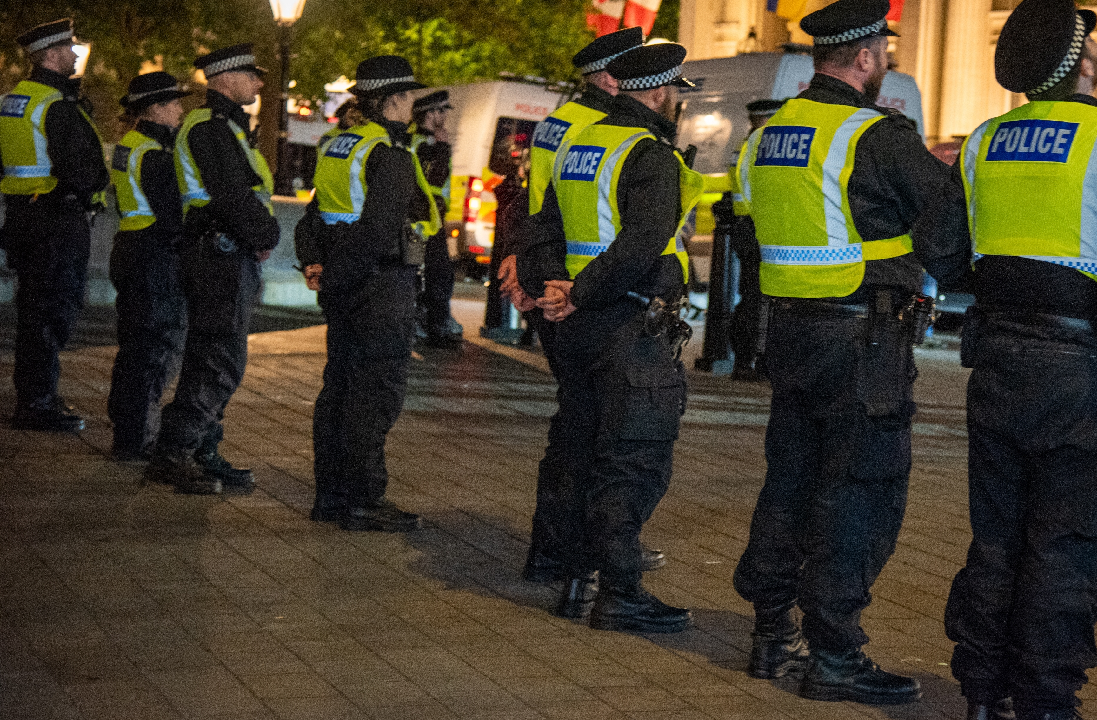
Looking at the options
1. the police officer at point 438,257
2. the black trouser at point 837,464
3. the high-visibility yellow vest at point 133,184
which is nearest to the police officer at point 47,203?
the high-visibility yellow vest at point 133,184

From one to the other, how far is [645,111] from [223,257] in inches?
106

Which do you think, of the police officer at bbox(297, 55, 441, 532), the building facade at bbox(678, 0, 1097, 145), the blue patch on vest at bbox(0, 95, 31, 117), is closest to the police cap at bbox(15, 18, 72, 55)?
the blue patch on vest at bbox(0, 95, 31, 117)

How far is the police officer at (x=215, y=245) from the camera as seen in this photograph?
23.4 feet

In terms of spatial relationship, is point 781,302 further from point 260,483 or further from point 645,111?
point 260,483

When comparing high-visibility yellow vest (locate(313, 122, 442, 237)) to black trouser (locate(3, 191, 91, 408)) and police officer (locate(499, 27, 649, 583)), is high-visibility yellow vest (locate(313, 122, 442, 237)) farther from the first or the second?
black trouser (locate(3, 191, 91, 408))

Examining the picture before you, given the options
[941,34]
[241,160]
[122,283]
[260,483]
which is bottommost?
[260,483]

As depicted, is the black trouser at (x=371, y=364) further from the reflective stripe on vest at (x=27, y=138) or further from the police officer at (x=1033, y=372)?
the police officer at (x=1033, y=372)

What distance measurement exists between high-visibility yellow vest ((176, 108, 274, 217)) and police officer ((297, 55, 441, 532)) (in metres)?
0.50

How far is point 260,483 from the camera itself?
7.66 m

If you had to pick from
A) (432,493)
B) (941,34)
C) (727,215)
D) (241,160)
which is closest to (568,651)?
(432,493)

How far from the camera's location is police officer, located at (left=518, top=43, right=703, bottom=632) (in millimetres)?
5207

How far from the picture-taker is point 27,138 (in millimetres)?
8523

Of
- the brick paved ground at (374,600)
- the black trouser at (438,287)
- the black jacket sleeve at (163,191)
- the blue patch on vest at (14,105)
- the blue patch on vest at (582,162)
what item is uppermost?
the blue patch on vest at (14,105)

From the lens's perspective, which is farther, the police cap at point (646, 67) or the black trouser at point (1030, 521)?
the police cap at point (646, 67)
